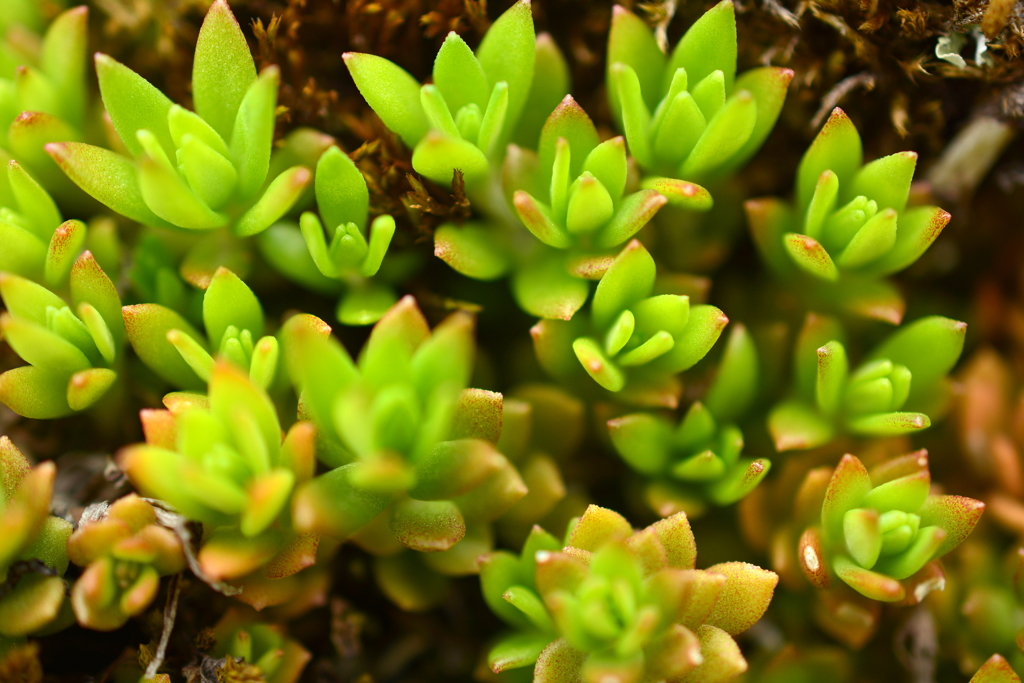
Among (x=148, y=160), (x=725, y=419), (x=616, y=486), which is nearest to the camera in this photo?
(x=148, y=160)

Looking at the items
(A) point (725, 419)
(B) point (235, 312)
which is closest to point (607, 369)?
(A) point (725, 419)

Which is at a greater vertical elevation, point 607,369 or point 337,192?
point 337,192

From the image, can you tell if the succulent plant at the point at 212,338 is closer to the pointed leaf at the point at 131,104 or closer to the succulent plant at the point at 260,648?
the pointed leaf at the point at 131,104

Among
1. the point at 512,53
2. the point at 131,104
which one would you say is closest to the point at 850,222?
the point at 512,53

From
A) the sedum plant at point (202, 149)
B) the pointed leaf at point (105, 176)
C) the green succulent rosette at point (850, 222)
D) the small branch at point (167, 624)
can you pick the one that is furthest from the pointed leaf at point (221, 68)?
the green succulent rosette at point (850, 222)

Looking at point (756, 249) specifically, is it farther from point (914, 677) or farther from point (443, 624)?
point (443, 624)

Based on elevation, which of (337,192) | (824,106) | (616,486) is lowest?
(616,486)

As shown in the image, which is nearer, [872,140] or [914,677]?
[914,677]
